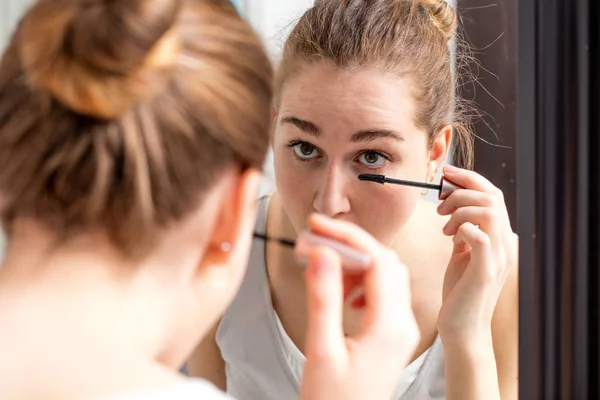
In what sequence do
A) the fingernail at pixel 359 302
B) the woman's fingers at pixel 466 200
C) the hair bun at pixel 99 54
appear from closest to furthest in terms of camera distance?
the hair bun at pixel 99 54
the fingernail at pixel 359 302
the woman's fingers at pixel 466 200

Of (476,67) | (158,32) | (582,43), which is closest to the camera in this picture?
(158,32)

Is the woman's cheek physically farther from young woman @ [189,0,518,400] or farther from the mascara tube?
the mascara tube

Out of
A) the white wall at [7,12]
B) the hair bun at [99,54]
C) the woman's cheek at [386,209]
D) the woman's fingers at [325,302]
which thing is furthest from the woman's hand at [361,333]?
the white wall at [7,12]

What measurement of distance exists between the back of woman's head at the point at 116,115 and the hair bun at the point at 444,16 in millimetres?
335

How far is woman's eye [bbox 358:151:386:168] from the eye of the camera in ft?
2.38

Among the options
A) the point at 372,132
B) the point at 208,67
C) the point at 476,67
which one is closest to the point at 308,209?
the point at 372,132

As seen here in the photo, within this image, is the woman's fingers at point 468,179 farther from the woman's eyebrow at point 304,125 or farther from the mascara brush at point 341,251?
the mascara brush at point 341,251

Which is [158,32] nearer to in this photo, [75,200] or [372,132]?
[75,200]

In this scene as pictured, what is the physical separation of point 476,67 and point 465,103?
0.12 ft

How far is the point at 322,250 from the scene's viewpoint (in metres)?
0.47

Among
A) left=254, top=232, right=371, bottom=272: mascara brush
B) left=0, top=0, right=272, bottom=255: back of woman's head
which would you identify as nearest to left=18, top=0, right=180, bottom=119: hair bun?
left=0, top=0, right=272, bottom=255: back of woman's head

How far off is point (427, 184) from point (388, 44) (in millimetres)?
148

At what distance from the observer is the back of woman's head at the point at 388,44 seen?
0.74 metres

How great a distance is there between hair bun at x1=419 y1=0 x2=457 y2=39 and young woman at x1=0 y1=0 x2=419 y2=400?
305mm
